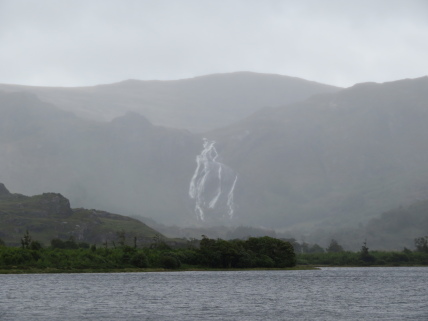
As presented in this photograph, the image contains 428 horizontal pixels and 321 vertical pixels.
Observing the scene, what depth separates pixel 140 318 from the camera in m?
117

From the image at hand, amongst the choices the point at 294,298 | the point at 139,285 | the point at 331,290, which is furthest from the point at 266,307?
the point at 139,285

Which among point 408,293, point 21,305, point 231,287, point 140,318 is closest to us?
point 140,318

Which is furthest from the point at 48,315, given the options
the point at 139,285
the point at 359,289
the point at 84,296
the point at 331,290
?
the point at 359,289

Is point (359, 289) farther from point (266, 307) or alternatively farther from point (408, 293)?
point (266, 307)

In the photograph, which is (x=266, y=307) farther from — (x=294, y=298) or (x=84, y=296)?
(x=84, y=296)

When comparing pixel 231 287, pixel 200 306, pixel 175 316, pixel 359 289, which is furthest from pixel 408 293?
pixel 175 316

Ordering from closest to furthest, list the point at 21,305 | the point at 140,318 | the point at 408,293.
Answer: the point at 140,318, the point at 21,305, the point at 408,293

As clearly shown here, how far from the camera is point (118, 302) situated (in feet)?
477

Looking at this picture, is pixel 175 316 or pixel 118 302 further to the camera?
pixel 118 302

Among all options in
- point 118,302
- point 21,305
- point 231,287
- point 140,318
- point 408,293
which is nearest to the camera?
point 140,318

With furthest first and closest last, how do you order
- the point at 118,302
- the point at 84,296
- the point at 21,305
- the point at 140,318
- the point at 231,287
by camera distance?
the point at 231,287
the point at 84,296
the point at 118,302
the point at 21,305
the point at 140,318

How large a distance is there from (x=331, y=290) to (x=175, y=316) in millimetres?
80578

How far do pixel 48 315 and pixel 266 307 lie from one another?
145 ft

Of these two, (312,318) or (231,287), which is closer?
(312,318)
